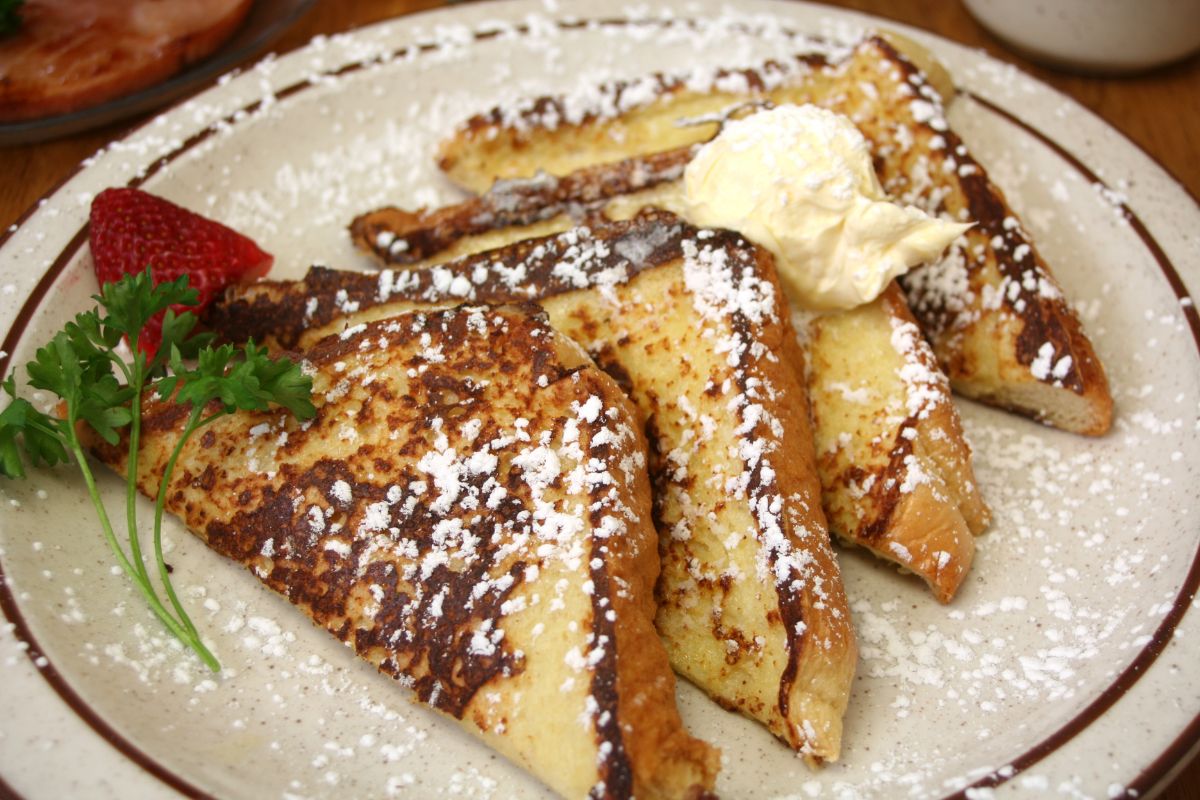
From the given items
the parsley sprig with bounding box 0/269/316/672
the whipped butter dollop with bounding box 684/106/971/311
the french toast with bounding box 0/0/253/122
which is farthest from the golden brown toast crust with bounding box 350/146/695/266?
the french toast with bounding box 0/0/253/122

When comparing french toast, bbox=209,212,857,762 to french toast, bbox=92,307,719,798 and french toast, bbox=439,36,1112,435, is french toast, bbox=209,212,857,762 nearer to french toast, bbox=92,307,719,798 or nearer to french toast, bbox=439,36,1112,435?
french toast, bbox=92,307,719,798

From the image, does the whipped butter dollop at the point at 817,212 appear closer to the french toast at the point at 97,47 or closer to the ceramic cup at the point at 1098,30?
the ceramic cup at the point at 1098,30

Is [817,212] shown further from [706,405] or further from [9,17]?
[9,17]

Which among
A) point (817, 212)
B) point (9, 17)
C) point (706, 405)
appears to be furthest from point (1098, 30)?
point (9, 17)

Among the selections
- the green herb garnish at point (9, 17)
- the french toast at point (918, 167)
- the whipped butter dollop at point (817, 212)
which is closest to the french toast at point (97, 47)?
the green herb garnish at point (9, 17)

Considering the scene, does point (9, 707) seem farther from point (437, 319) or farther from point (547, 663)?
point (437, 319)

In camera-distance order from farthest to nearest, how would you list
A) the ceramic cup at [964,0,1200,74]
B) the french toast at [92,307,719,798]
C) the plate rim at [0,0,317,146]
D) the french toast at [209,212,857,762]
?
the ceramic cup at [964,0,1200,74] → the plate rim at [0,0,317,146] → the french toast at [209,212,857,762] → the french toast at [92,307,719,798]
